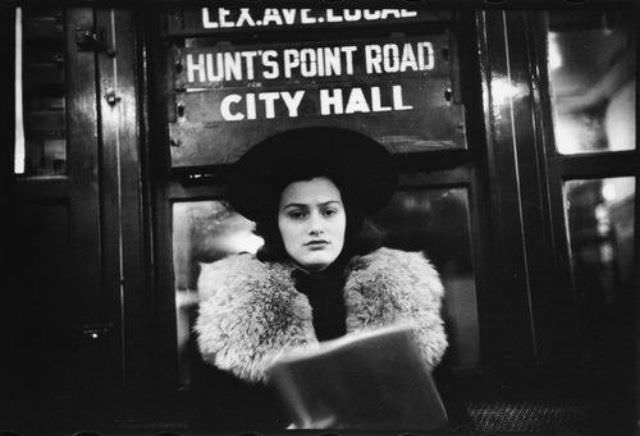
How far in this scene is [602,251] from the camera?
3.45 m

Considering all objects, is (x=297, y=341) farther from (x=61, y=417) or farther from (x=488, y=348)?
(x=61, y=417)

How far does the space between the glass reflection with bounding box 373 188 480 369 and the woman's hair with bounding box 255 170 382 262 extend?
0.11 m

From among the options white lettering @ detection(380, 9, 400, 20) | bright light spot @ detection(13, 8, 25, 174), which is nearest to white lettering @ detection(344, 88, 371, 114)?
white lettering @ detection(380, 9, 400, 20)

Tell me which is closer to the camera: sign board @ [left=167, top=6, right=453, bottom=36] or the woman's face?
the woman's face

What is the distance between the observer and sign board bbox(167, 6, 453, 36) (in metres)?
3.54

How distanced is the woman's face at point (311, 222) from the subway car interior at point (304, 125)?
242 mm

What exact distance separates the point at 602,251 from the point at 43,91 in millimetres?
3282

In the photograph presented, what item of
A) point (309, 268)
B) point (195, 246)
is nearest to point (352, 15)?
point (309, 268)

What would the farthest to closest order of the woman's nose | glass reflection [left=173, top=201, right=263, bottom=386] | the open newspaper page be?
glass reflection [left=173, top=201, right=263, bottom=386]
the woman's nose
the open newspaper page

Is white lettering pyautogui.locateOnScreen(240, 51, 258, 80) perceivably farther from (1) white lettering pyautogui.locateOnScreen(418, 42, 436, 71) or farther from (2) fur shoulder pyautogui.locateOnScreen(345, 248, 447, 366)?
(2) fur shoulder pyautogui.locateOnScreen(345, 248, 447, 366)

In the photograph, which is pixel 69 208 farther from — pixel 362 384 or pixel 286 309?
pixel 362 384

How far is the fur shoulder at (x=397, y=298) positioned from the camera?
323 cm

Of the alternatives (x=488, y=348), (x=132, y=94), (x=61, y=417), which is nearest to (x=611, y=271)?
(x=488, y=348)

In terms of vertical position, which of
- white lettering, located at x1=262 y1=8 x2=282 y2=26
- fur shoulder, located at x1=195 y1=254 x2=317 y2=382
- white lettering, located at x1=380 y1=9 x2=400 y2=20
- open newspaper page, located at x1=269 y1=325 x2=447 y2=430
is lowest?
open newspaper page, located at x1=269 y1=325 x2=447 y2=430
